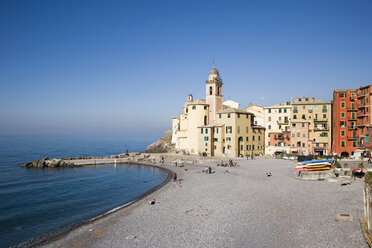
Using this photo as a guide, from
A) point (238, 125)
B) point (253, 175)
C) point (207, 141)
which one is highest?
point (238, 125)

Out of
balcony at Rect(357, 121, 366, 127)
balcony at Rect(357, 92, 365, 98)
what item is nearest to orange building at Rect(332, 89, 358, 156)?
balcony at Rect(357, 92, 365, 98)

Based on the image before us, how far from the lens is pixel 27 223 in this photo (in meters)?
24.1

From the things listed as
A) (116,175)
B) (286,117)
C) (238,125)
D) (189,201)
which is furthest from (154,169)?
(286,117)

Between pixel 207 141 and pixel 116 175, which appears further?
pixel 207 141

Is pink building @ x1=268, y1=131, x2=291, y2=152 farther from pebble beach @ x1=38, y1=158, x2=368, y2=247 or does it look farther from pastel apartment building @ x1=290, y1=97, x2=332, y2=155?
pebble beach @ x1=38, y1=158, x2=368, y2=247

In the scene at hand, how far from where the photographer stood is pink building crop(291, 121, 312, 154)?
54.8m

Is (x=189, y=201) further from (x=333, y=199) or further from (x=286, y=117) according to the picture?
(x=286, y=117)

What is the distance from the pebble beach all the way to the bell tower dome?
108 feet

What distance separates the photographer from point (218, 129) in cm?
5959

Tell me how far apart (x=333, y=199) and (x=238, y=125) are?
34428 mm

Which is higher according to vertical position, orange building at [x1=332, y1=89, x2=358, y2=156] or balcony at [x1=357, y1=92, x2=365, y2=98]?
balcony at [x1=357, y1=92, x2=365, y2=98]

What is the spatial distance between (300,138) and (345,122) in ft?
29.8

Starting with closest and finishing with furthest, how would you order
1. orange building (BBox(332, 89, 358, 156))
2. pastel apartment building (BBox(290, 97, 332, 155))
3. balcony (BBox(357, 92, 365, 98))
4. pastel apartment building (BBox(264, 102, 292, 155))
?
balcony (BBox(357, 92, 365, 98)) → orange building (BBox(332, 89, 358, 156)) → pastel apartment building (BBox(290, 97, 332, 155)) → pastel apartment building (BBox(264, 102, 292, 155))

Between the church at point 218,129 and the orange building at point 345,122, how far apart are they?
53.3 ft
